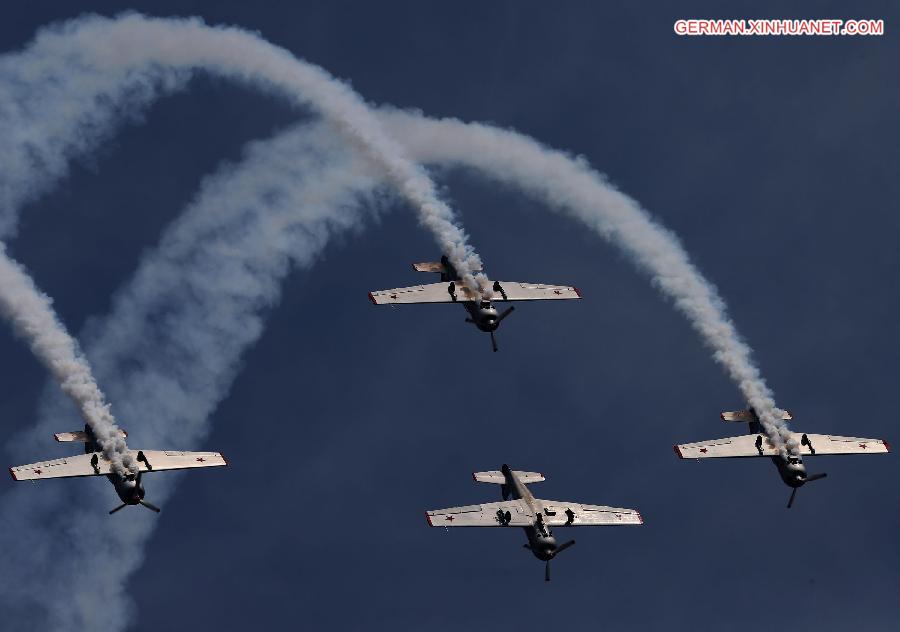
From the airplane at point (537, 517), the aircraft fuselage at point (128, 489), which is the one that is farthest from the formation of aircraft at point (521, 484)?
the aircraft fuselage at point (128, 489)

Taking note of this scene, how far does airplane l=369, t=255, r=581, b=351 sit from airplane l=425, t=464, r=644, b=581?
12.0m

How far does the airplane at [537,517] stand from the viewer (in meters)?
143

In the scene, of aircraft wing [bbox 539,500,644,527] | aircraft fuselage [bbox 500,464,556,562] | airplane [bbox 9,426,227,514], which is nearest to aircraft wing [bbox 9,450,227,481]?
airplane [bbox 9,426,227,514]

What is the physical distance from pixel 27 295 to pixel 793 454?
55121 mm

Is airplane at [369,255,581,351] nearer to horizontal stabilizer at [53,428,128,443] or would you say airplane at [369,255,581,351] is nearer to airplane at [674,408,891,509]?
airplane at [674,408,891,509]

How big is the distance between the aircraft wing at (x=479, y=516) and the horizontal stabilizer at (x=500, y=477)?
853 centimetres

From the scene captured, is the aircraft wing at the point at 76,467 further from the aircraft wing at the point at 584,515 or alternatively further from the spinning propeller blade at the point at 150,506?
the aircraft wing at the point at 584,515

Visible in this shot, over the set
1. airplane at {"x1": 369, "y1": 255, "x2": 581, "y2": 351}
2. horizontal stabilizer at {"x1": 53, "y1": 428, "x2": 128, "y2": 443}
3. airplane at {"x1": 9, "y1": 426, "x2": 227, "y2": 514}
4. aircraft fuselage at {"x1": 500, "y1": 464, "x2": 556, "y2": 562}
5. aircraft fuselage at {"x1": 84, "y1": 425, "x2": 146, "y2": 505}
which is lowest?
aircraft fuselage at {"x1": 500, "y1": 464, "x2": 556, "y2": 562}

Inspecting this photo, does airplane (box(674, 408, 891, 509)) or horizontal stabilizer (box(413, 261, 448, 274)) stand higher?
horizontal stabilizer (box(413, 261, 448, 274))

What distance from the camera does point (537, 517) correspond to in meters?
145

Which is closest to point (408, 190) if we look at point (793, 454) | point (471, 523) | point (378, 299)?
point (378, 299)

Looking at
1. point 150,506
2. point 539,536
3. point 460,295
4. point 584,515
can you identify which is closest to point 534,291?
point 460,295

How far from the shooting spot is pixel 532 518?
145750mm

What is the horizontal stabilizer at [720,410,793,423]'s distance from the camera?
485 feet
